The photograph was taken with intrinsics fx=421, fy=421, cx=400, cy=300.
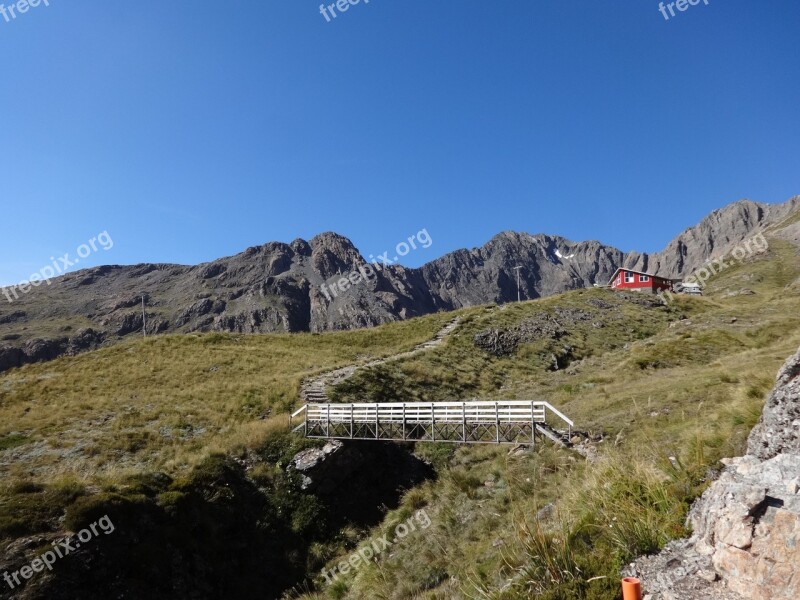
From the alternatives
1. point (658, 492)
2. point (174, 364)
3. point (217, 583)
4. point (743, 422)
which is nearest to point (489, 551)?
point (658, 492)

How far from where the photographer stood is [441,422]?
61.5 ft

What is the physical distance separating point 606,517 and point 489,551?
3.87m

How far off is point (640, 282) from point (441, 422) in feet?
232

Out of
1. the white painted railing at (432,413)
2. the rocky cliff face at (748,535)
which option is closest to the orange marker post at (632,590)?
the rocky cliff face at (748,535)

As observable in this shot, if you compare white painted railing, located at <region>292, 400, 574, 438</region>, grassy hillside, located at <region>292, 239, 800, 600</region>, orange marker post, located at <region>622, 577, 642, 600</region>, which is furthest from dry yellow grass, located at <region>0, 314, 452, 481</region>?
orange marker post, located at <region>622, 577, 642, 600</region>

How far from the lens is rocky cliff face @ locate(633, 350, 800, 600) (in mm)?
4312

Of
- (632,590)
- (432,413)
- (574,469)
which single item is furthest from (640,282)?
(632,590)

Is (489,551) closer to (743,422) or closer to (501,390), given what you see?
(743,422)

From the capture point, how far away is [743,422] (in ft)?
25.7

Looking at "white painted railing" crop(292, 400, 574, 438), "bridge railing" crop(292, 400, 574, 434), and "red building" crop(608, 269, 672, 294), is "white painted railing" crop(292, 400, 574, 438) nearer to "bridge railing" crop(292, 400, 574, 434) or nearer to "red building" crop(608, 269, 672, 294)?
"bridge railing" crop(292, 400, 574, 434)

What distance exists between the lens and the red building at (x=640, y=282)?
74.7 metres

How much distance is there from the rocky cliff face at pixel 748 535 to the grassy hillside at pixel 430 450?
15.7 inches

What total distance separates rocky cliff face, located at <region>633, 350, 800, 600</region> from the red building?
241 feet

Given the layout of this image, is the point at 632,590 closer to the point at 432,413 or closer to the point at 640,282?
the point at 432,413
